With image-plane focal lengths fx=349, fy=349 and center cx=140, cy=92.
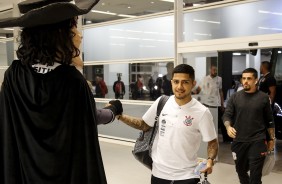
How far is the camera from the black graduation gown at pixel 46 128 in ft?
4.20

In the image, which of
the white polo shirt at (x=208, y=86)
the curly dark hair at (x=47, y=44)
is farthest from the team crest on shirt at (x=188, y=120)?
the white polo shirt at (x=208, y=86)

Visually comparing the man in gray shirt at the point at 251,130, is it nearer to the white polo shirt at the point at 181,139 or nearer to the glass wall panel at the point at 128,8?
the white polo shirt at the point at 181,139

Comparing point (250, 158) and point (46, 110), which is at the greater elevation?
point (46, 110)

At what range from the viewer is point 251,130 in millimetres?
3578

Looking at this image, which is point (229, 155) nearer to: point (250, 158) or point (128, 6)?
point (250, 158)

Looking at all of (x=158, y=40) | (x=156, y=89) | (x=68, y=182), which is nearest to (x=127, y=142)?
(x=156, y=89)

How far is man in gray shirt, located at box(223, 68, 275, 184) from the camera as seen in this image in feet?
11.5

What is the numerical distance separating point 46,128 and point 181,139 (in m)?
1.21

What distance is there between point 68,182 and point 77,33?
1.88 ft

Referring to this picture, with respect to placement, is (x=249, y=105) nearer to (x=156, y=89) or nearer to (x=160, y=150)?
(x=160, y=150)

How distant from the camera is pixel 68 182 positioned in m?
1.32

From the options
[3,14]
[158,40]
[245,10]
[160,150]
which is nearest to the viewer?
[160,150]

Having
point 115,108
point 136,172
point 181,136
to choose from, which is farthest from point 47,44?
point 136,172

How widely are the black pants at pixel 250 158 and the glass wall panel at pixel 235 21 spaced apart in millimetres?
1847
